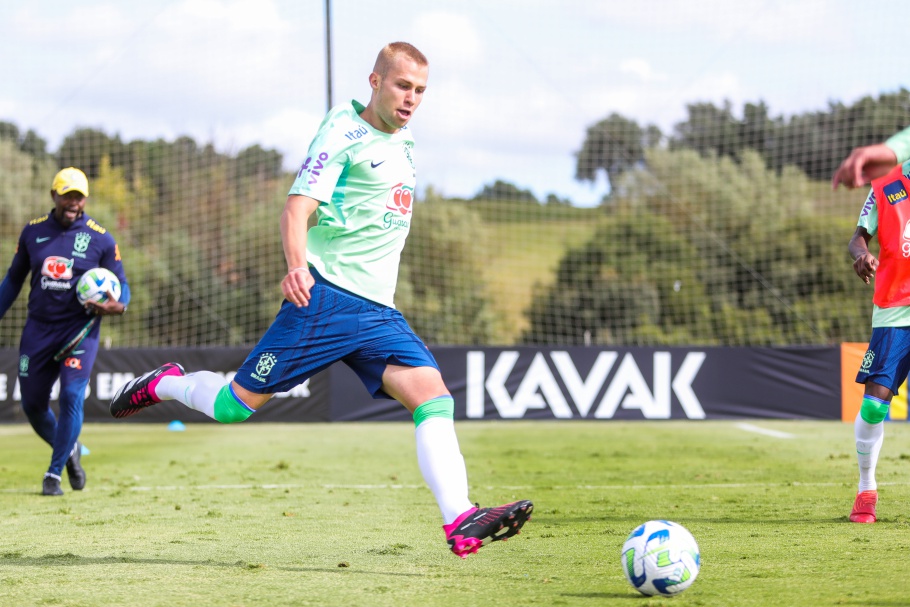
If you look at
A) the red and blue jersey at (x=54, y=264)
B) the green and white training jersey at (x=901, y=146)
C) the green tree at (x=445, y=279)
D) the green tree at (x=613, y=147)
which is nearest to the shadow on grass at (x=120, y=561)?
the green and white training jersey at (x=901, y=146)

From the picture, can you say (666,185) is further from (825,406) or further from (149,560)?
(149,560)

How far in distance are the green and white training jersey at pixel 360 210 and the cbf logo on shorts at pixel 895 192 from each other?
3.21 m

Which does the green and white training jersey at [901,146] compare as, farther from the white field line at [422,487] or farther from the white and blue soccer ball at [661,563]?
the white field line at [422,487]

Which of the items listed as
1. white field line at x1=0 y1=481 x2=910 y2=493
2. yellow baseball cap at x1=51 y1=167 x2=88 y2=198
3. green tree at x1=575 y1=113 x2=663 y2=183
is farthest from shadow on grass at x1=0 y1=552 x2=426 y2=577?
green tree at x1=575 y1=113 x2=663 y2=183

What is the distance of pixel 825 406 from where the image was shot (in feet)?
59.1

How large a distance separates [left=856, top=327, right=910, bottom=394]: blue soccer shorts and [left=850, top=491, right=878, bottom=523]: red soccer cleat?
2.14 ft

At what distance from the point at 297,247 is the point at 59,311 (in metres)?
4.39

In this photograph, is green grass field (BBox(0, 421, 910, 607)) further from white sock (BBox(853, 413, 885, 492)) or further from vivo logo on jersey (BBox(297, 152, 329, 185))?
vivo logo on jersey (BBox(297, 152, 329, 185))

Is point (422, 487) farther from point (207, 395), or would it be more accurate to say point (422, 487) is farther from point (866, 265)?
point (866, 265)

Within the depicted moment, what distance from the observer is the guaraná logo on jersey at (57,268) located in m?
8.34

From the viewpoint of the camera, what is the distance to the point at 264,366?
502cm

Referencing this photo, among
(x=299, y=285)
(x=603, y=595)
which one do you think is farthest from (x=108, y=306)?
(x=603, y=595)

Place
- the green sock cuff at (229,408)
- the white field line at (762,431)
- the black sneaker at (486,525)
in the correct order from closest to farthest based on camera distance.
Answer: the black sneaker at (486,525), the green sock cuff at (229,408), the white field line at (762,431)

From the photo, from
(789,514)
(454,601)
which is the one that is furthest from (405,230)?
(789,514)
